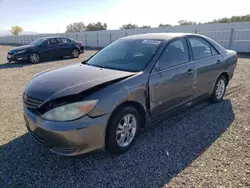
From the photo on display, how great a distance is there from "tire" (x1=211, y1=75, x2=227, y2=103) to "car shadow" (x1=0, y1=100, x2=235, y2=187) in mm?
1056

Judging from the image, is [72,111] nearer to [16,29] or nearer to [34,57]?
[34,57]

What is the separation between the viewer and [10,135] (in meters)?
3.44

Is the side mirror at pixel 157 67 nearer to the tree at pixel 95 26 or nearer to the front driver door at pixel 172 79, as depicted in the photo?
the front driver door at pixel 172 79

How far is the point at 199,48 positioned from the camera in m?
4.04

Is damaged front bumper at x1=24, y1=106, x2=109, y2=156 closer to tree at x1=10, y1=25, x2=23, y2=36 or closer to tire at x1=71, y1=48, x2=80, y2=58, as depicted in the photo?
tire at x1=71, y1=48, x2=80, y2=58

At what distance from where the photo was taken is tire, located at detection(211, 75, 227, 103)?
4.52 meters

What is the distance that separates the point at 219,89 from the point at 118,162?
10.2 ft

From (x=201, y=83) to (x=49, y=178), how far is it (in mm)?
3044

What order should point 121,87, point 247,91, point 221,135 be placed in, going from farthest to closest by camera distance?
point 247,91
point 221,135
point 121,87

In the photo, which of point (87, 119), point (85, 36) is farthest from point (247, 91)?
point (85, 36)

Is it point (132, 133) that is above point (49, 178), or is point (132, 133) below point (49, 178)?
above

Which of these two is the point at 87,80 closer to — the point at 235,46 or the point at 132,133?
the point at 132,133

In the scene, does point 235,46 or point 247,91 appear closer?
point 247,91

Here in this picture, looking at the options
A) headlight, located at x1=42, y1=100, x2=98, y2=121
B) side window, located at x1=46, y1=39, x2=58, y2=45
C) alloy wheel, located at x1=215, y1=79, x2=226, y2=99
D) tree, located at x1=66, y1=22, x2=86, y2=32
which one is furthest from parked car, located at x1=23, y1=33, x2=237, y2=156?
tree, located at x1=66, y1=22, x2=86, y2=32
